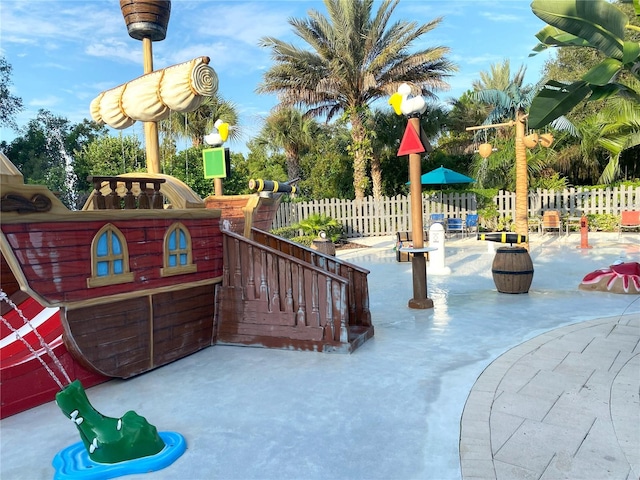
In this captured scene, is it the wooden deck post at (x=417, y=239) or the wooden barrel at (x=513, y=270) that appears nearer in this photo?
the wooden deck post at (x=417, y=239)

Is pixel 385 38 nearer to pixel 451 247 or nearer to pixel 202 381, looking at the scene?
pixel 451 247

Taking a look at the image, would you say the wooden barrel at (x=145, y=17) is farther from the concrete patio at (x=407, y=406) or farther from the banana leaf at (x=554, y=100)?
the banana leaf at (x=554, y=100)

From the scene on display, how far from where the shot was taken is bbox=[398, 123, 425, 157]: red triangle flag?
620cm

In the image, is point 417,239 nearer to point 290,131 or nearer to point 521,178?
point 521,178

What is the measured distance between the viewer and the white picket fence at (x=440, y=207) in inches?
645

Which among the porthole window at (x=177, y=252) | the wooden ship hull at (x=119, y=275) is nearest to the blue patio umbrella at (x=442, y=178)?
the wooden ship hull at (x=119, y=275)

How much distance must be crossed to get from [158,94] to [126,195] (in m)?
1.42

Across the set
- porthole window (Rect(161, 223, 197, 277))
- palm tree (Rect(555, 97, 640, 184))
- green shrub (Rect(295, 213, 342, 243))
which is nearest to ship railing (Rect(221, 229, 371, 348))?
porthole window (Rect(161, 223, 197, 277))

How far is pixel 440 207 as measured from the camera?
18.2 m

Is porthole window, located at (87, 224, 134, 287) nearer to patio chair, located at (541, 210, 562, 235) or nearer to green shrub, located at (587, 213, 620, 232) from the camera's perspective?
patio chair, located at (541, 210, 562, 235)

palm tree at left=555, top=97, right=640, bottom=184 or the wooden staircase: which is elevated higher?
palm tree at left=555, top=97, right=640, bottom=184

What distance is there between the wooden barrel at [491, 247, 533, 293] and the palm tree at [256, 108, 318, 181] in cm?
1473

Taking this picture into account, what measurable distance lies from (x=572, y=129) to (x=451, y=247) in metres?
8.21

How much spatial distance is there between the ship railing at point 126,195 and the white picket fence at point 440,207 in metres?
11.4
